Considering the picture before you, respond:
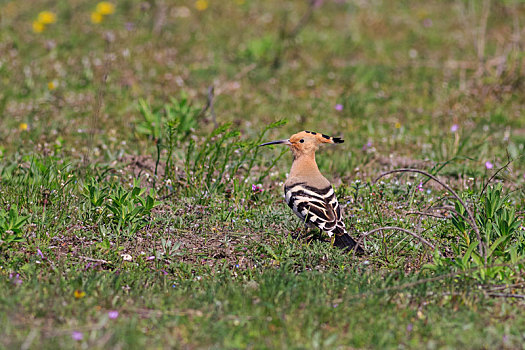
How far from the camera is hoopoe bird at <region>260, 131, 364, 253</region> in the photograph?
475cm

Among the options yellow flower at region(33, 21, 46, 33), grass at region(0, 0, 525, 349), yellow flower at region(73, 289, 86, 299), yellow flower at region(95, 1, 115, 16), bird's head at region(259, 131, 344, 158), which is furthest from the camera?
yellow flower at region(95, 1, 115, 16)

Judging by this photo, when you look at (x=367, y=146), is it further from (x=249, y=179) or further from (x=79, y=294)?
(x=79, y=294)

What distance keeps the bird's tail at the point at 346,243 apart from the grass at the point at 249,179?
76 mm

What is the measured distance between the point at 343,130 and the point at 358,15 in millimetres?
4713

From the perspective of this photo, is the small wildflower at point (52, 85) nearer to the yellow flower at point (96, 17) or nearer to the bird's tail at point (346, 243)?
the yellow flower at point (96, 17)

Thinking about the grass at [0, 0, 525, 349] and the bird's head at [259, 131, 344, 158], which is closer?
the grass at [0, 0, 525, 349]

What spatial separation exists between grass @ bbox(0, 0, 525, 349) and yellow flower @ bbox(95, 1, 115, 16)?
0.15 metres

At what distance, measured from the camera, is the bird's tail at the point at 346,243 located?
4.76 meters

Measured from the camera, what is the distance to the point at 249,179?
6203 mm

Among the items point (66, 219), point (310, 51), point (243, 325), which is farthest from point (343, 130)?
point (243, 325)

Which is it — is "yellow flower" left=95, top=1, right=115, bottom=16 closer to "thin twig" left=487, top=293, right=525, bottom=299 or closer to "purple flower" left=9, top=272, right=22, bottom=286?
"purple flower" left=9, top=272, right=22, bottom=286

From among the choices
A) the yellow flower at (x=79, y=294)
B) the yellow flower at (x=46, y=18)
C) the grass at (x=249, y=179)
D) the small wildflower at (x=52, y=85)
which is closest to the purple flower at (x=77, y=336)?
the grass at (x=249, y=179)

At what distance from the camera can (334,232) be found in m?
4.75

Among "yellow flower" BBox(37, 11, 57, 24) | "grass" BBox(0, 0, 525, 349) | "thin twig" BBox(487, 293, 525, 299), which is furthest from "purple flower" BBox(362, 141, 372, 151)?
"yellow flower" BBox(37, 11, 57, 24)
